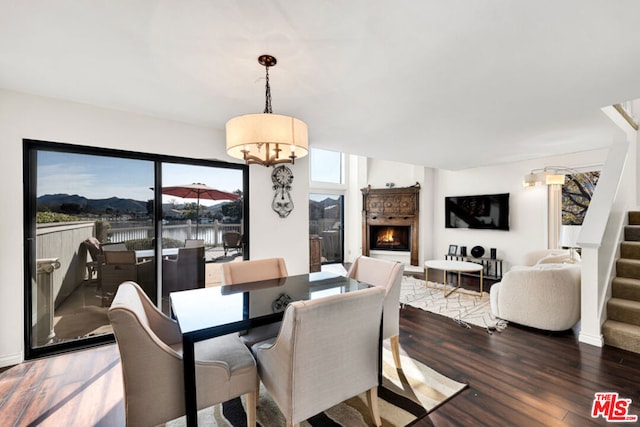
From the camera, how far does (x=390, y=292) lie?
2.26 metres

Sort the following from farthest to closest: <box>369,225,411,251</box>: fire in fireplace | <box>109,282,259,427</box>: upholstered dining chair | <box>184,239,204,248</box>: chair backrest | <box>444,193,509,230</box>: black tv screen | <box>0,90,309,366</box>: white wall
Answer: <box>369,225,411,251</box>: fire in fireplace → <box>444,193,509,230</box>: black tv screen → <box>184,239,204,248</box>: chair backrest → <box>0,90,309,366</box>: white wall → <box>109,282,259,427</box>: upholstered dining chair

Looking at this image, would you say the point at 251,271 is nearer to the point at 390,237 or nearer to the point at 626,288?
the point at 626,288

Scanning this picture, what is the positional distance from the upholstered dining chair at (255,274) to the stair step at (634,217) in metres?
4.65

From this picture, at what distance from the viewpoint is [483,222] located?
19.8ft

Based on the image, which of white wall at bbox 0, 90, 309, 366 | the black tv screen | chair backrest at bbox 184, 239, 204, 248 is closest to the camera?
white wall at bbox 0, 90, 309, 366

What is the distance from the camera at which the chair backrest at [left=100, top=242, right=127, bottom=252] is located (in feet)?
9.41

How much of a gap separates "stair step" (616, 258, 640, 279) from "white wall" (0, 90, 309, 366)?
14.2 feet

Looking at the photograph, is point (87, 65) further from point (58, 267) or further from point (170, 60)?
point (58, 267)

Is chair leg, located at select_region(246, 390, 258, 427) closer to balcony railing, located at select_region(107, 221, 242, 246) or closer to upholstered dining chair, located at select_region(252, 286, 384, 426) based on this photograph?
upholstered dining chair, located at select_region(252, 286, 384, 426)

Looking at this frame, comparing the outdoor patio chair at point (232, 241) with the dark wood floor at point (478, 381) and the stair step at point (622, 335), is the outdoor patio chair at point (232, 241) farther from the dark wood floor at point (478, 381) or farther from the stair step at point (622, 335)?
the stair step at point (622, 335)

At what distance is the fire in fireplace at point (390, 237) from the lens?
7204 mm

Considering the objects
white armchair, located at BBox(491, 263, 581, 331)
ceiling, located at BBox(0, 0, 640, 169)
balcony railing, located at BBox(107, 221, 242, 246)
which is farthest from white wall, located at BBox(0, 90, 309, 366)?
white armchair, located at BBox(491, 263, 581, 331)

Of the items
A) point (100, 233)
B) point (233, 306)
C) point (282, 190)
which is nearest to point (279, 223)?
point (282, 190)

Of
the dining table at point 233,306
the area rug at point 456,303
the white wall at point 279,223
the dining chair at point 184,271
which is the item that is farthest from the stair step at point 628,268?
the dining chair at point 184,271
